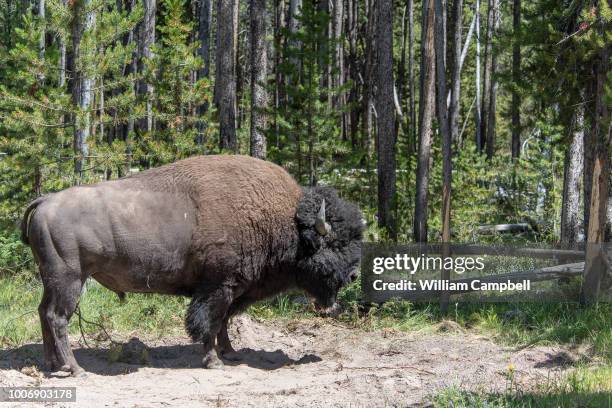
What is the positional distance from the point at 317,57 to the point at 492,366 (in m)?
7.61

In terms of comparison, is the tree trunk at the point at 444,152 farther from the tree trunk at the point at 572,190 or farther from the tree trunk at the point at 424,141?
the tree trunk at the point at 572,190

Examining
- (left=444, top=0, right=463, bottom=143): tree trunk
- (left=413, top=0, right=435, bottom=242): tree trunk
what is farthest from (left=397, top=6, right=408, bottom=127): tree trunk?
(left=413, top=0, right=435, bottom=242): tree trunk

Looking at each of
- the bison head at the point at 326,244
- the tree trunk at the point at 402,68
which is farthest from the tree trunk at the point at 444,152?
the tree trunk at the point at 402,68

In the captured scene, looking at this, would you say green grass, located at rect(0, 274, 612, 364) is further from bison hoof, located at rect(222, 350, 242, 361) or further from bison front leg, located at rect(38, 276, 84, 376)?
bison front leg, located at rect(38, 276, 84, 376)

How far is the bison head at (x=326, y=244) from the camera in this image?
8.62m

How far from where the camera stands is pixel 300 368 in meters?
8.26

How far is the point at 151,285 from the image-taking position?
8203mm

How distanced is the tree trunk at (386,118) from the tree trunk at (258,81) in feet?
7.28

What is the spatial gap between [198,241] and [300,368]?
182 cm

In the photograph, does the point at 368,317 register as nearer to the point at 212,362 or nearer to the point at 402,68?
the point at 212,362

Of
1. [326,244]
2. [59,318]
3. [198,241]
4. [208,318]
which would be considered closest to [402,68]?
[326,244]

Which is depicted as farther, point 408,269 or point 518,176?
point 518,176

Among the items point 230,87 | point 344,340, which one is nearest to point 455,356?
point 344,340

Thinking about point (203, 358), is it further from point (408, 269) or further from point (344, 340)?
point (408, 269)
